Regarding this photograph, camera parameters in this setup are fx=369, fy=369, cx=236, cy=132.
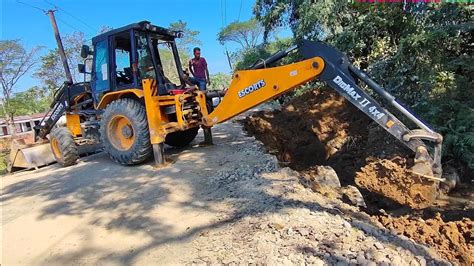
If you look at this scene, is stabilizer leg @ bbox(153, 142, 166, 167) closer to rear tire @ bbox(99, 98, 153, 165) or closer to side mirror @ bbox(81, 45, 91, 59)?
rear tire @ bbox(99, 98, 153, 165)

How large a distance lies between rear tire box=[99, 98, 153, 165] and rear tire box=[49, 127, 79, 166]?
116cm

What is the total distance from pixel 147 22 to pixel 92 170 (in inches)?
110

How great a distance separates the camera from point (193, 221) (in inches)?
156

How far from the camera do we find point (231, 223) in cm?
376

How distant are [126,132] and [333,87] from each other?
380cm

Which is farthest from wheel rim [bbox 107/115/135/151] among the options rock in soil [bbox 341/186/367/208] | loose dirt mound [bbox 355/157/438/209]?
loose dirt mound [bbox 355/157/438/209]

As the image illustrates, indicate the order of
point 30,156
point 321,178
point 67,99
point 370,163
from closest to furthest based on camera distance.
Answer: point 321,178 < point 370,163 < point 30,156 < point 67,99

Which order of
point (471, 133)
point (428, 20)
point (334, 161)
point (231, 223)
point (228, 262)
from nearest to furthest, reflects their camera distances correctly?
point (228, 262), point (231, 223), point (471, 133), point (334, 161), point (428, 20)

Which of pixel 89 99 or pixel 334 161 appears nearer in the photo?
pixel 334 161

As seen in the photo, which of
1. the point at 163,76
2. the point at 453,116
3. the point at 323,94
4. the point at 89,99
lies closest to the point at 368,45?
the point at 323,94

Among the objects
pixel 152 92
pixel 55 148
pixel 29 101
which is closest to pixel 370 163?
pixel 152 92

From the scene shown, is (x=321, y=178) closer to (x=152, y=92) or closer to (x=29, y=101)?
(x=152, y=92)

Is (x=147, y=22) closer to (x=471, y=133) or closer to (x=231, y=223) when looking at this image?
(x=231, y=223)

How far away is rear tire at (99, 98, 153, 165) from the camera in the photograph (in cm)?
617
